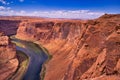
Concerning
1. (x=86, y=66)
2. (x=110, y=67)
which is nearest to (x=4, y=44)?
(x=86, y=66)

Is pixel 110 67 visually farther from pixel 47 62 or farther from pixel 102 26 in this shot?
pixel 47 62

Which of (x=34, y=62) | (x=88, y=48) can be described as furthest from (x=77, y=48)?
(x=34, y=62)

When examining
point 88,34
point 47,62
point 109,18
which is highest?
point 109,18

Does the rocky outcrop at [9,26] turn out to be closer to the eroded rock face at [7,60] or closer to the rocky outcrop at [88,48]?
the rocky outcrop at [88,48]

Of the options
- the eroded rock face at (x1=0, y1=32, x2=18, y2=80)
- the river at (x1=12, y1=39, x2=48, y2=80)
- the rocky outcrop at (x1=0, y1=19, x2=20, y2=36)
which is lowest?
the river at (x1=12, y1=39, x2=48, y2=80)

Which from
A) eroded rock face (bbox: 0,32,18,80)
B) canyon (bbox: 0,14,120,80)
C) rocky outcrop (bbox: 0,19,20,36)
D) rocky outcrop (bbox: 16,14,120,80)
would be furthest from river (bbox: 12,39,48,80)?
rocky outcrop (bbox: 0,19,20,36)

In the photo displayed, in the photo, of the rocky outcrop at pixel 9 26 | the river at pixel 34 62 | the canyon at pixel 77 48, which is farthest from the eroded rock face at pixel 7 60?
the rocky outcrop at pixel 9 26

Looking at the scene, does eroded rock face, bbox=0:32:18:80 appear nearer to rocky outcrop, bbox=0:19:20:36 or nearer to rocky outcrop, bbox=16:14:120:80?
rocky outcrop, bbox=16:14:120:80
